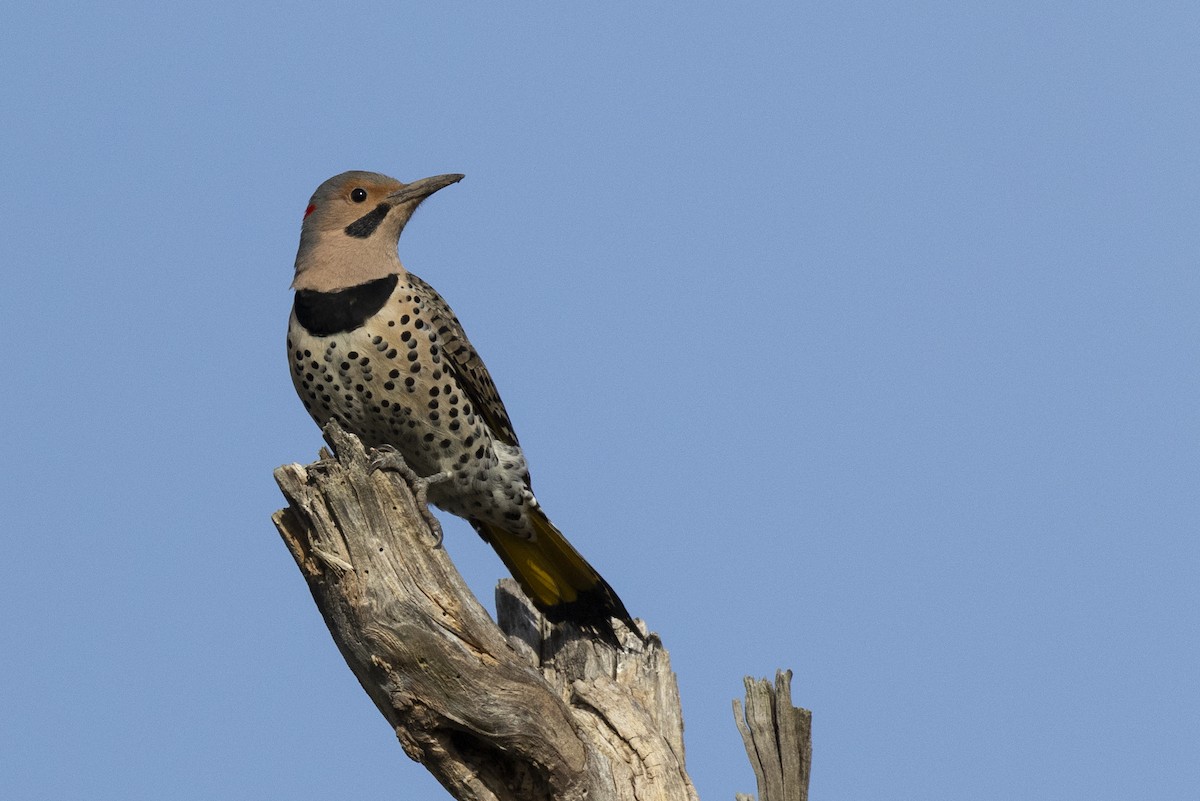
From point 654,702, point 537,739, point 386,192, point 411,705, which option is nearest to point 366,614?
point 411,705

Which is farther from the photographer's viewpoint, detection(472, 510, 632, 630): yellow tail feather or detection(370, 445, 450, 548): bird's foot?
detection(472, 510, 632, 630): yellow tail feather

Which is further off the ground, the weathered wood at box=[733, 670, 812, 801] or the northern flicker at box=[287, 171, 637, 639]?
the northern flicker at box=[287, 171, 637, 639]

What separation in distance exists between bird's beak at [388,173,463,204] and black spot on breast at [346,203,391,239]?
8 cm

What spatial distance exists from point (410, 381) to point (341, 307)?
1.52ft

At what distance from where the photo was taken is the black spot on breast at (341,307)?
6.57 metres

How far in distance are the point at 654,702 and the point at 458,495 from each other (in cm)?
148

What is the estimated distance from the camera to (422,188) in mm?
7102

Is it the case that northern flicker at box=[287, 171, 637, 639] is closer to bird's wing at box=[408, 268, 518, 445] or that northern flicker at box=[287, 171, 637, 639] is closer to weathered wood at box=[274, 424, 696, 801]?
bird's wing at box=[408, 268, 518, 445]

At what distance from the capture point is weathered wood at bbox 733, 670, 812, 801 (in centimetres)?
565

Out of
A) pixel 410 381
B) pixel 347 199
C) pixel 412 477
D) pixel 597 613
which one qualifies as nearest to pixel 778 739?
pixel 597 613

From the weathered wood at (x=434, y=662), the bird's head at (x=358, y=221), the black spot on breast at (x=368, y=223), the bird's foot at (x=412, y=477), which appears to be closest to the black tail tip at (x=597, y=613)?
the weathered wood at (x=434, y=662)

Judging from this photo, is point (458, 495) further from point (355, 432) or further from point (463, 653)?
point (463, 653)

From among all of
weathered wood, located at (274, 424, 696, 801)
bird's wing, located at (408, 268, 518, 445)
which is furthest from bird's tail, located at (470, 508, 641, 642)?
weathered wood, located at (274, 424, 696, 801)

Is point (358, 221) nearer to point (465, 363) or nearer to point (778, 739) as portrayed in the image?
point (465, 363)
